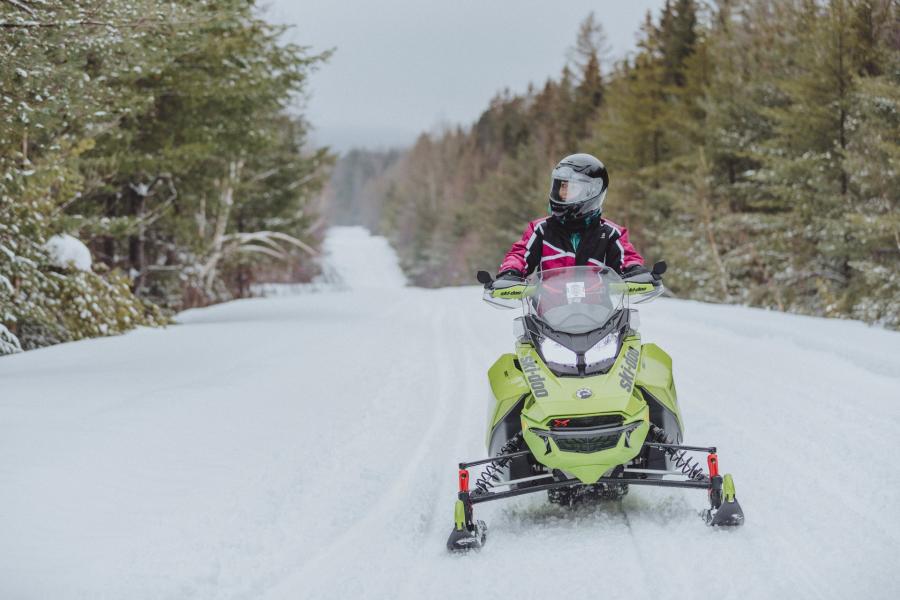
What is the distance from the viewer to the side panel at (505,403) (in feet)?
14.7

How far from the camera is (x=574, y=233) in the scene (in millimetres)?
5059

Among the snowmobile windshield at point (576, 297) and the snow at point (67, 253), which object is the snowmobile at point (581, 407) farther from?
the snow at point (67, 253)

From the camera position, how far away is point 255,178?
2469 cm

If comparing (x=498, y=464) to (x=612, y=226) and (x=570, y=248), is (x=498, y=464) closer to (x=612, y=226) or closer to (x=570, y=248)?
(x=570, y=248)

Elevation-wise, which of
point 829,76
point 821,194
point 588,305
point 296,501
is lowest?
point 296,501

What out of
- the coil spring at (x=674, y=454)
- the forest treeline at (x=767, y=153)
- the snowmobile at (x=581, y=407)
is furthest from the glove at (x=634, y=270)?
the forest treeline at (x=767, y=153)

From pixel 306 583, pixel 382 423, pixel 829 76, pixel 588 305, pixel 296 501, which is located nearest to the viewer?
pixel 306 583

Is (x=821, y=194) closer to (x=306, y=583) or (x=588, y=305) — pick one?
(x=588, y=305)

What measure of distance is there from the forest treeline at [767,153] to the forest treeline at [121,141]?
35.5 ft

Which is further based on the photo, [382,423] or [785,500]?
[382,423]

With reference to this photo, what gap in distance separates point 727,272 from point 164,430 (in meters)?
17.7

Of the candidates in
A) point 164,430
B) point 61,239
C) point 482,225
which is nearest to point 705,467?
point 164,430

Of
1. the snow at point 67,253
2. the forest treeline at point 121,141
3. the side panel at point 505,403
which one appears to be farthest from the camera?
the snow at point 67,253

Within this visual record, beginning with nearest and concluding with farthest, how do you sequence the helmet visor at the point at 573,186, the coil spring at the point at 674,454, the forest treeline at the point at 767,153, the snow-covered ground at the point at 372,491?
the snow-covered ground at the point at 372,491
the coil spring at the point at 674,454
the helmet visor at the point at 573,186
the forest treeline at the point at 767,153
